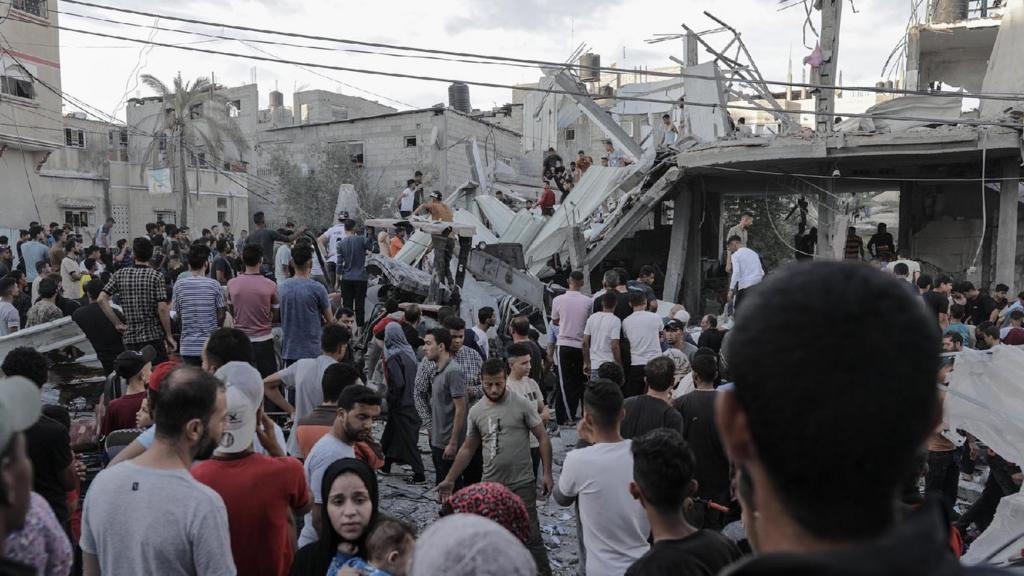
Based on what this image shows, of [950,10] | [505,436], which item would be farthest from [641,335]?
[950,10]

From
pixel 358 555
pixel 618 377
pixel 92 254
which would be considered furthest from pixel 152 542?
pixel 92 254

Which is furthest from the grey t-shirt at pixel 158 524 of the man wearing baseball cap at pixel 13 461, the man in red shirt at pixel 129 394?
the man in red shirt at pixel 129 394

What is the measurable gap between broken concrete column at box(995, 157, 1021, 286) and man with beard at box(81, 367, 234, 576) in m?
14.9

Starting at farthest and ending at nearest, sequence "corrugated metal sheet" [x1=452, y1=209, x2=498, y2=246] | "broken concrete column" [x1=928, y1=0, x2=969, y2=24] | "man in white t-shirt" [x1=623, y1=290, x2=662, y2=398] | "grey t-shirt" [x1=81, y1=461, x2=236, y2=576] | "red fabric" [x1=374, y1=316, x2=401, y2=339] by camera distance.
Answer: "broken concrete column" [x1=928, y1=0, x2=969, y2=24], "corrugated metal sheet" [x1=452, y1=209, x2=498, y2=246], "man in white t-shirt" [x1=623, y1=290, x2=662, y2=398], "red fabric" [x1=374, y1=316, x2=401, y2=339], "grey t-shirt" [x1=81, y1=461, x2=236, y2=576]

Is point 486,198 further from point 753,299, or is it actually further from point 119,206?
point 119,206

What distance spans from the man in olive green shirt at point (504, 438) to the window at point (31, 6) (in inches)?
946

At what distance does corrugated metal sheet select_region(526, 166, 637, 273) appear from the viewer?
598 inches

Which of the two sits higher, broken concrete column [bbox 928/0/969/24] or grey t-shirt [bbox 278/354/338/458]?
broken concrete column [bbox 928/0/969/24]

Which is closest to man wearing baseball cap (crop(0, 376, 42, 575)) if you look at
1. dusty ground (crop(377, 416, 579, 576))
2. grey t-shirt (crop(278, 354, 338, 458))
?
grey t-shirt (crop(278, 354, 338, 458))

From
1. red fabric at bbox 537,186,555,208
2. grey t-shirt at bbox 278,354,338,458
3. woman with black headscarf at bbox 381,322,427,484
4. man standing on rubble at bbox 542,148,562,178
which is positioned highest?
man standing on rubble at bbox 542,148,562,178

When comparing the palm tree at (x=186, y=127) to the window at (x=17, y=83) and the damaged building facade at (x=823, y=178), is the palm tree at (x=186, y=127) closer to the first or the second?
the window at (x=17, y=83)

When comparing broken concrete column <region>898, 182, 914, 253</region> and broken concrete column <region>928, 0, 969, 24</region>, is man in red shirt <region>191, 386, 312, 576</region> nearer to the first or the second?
broken concrete column <region>898, 182, 914, 253</region>

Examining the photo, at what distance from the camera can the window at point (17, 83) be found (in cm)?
2188

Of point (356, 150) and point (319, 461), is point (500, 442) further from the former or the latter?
point (356, 150)
